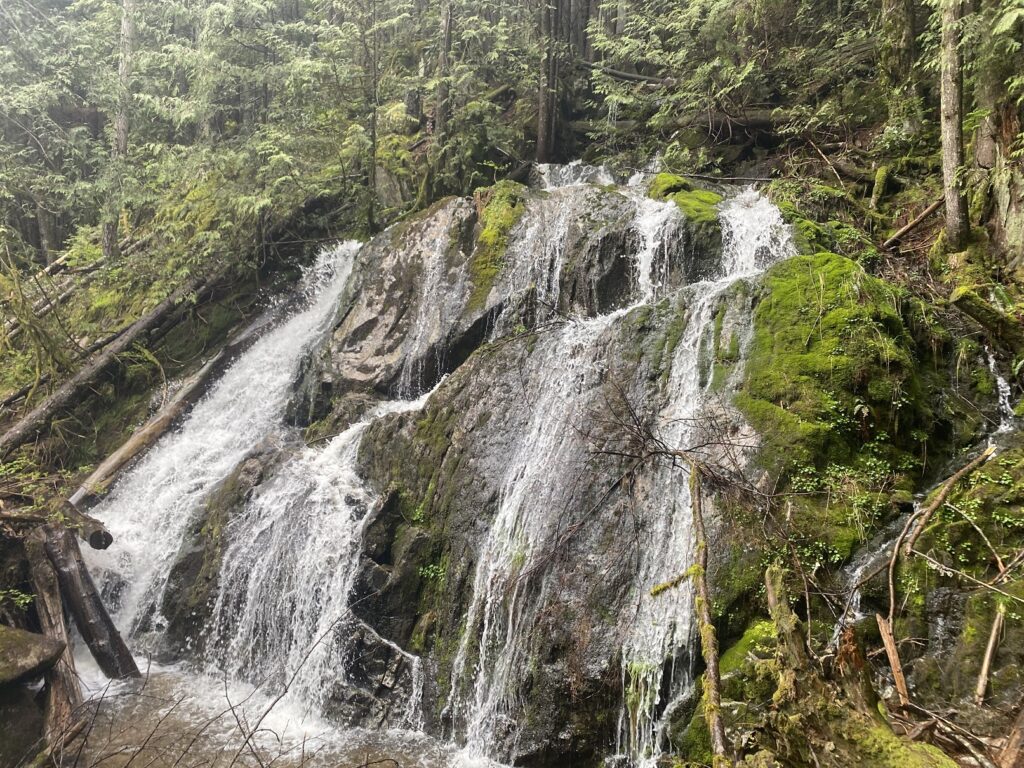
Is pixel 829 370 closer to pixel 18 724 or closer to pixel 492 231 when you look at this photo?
pixel 492 231

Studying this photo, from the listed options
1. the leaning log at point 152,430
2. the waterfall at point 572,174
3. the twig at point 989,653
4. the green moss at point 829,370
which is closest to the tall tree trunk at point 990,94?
the green moss at point 829,370

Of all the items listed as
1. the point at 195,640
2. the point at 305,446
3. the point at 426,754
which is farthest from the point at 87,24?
the point at 426,754

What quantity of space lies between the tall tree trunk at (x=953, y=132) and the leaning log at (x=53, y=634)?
12.6 meters

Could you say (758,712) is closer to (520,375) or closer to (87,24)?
(520,375)

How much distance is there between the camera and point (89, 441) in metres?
12.7

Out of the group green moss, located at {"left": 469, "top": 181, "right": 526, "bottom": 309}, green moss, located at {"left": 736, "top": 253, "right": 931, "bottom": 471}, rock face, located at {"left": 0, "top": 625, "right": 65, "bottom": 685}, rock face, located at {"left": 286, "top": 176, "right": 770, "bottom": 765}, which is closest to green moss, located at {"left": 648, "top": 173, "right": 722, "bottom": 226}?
rock face, located at {"left": 286, "top": 176, "right": 770, "bottom": 765}

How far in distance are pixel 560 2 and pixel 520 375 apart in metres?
13.3

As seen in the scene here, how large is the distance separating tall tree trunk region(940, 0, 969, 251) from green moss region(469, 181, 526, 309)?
694 centimetres

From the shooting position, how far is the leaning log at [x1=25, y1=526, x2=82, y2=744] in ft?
23.5

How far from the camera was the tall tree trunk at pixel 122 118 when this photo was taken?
1422cm

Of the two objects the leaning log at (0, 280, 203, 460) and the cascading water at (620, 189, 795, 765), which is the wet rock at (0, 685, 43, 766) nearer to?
the leaning log at (0, 280, 203, 460)

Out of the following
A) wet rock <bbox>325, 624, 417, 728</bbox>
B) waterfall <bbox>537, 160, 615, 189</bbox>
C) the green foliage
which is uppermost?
waterfall <bbox>537, 160, 615, 189</bbox>

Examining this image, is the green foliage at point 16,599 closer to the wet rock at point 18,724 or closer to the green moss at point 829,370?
the wet rock at point 18,724

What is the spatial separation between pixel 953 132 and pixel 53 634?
14298 millimetres
